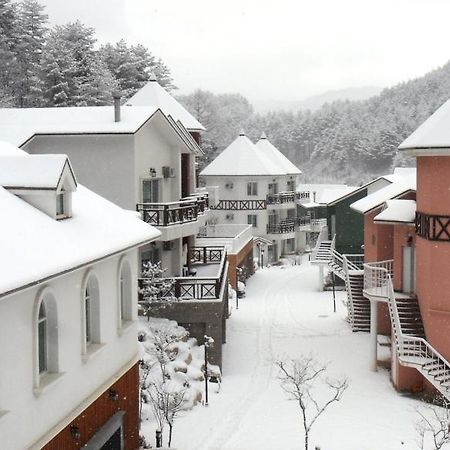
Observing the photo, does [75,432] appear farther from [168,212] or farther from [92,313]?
[168,212]

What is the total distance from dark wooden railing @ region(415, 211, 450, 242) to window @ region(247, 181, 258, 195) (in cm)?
3348

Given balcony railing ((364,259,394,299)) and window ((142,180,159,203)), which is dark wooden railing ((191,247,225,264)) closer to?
window ((142,180,159,203))

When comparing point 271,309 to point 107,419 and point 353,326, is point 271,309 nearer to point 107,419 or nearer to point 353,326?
point 353,326

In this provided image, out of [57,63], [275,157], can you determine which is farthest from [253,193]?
[57,63]

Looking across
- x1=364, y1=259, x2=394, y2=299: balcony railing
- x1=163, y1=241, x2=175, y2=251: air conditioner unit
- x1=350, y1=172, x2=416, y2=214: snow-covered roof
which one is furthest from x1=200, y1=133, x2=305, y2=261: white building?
x1=364, y1=259, x2=394, y2=299: balcony railing

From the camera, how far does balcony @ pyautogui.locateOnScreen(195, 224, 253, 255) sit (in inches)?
1423

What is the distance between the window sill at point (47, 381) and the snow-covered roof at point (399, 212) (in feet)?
48.9

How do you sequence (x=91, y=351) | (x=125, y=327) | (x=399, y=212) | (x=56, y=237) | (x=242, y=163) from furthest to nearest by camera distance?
(x=242, y=163), (x=399, y=212), (x=125, y=327), (x=91, y=351), (x=56, y=237)

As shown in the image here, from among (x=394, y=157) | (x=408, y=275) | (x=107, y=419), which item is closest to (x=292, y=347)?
(x=408, y=275)

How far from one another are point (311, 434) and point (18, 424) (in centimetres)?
957

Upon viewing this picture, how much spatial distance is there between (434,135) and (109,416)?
1266 centimetres

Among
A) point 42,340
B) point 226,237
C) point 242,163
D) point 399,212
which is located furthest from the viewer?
point 242,163

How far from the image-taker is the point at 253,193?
53656 millimetres

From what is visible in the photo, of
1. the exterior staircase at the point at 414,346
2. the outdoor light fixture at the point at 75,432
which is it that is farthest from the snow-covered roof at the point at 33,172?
the exterior staircase at the point at 414,346
